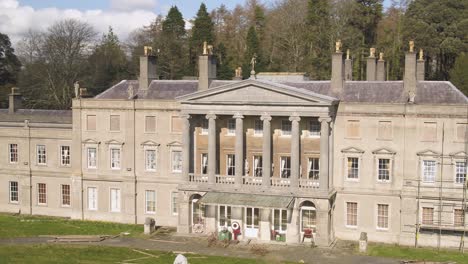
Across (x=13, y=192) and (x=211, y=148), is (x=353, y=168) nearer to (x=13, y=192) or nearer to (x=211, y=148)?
(x=211, y=148)

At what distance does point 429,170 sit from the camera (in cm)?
3538

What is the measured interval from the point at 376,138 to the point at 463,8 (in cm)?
3058

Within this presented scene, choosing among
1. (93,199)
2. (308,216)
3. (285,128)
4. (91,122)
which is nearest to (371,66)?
(285,128)

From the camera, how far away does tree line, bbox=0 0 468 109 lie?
59.6 meters

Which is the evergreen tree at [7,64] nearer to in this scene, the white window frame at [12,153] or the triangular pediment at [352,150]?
the white window frame at [12,153]

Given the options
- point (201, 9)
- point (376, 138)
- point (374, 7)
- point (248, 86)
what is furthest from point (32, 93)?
point (376, 138)

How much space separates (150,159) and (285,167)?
31.9 ft

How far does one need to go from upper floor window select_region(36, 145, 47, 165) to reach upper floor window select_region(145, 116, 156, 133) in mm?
8972

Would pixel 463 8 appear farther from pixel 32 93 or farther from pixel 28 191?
pixel 32 93

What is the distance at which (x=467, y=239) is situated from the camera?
3472 centimetres

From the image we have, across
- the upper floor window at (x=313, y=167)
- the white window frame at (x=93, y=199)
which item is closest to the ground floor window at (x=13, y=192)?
the white window frame at (x=93, y=199)

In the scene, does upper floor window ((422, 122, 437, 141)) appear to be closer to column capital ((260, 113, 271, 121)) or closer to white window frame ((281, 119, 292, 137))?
white window frame ((281, 119, 292, 137))

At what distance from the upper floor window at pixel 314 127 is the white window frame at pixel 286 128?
4.31ft

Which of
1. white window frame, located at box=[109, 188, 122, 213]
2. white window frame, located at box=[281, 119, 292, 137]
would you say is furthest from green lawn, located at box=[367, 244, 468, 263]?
white window frame, located at box=[109, 188, 122, 213]
